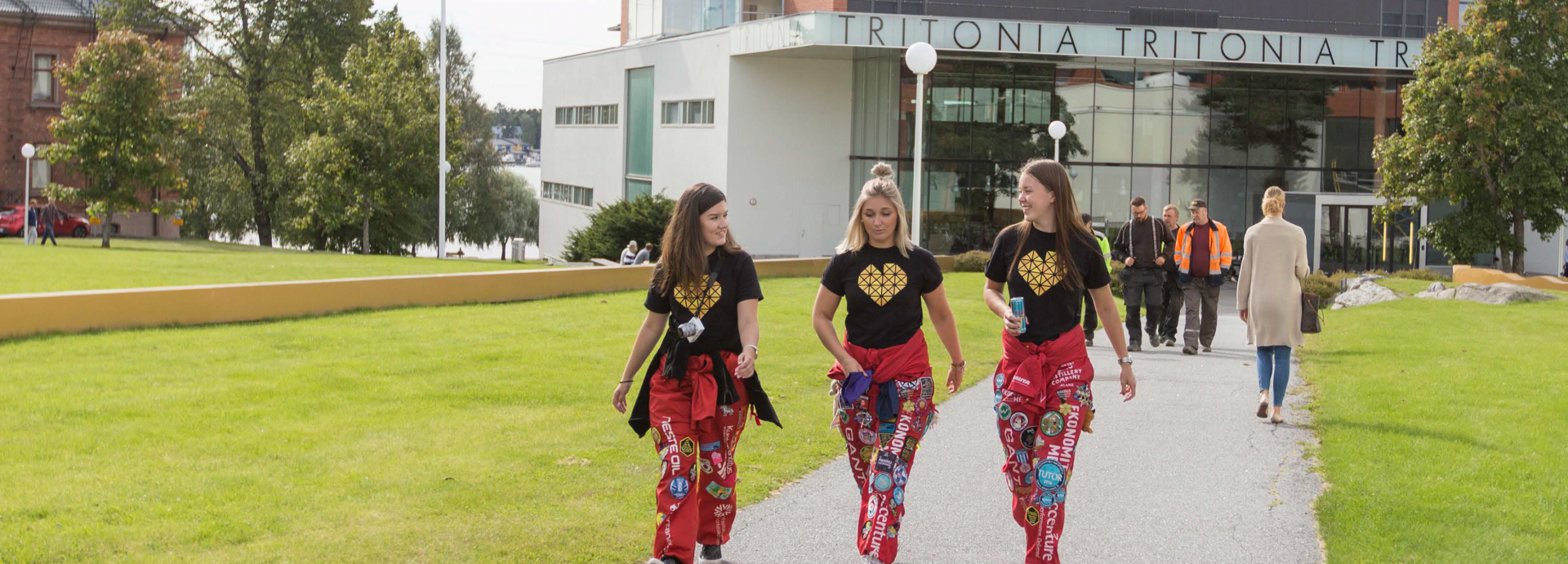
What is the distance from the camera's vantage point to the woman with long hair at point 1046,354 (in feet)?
17.0

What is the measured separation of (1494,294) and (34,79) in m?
55.2

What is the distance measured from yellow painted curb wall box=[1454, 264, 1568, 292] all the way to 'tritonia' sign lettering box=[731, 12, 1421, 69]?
8.28 metres

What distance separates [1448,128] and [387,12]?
39446 millimetres

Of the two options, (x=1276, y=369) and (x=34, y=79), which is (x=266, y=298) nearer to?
(x=1276, y=369)

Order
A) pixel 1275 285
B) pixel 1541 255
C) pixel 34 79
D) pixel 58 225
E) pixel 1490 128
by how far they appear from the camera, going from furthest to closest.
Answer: pixel 34 79, pixel 58 225, pixel 1541 255, pixel 1490 128, pixel 1275 285

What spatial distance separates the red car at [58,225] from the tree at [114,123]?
417 inches

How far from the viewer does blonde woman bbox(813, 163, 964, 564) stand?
531cm

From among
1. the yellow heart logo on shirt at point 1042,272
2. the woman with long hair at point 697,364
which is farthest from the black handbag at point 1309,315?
the woman with long hair at point 697,364

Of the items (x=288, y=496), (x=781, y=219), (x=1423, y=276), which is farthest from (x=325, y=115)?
(x=288, y=496)

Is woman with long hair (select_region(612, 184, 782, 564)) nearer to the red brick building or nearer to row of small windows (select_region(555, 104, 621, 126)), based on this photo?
row of small windows (select_region(555, 104, 621, 126))

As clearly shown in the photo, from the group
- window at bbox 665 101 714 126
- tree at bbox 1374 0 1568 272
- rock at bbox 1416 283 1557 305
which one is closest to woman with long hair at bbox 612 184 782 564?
rock at bbox 1416 283 1557 305

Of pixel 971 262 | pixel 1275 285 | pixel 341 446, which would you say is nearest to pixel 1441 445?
pixel 1275 285

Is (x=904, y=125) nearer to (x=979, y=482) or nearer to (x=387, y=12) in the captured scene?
(x=387, y=12)

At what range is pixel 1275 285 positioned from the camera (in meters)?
9.39
